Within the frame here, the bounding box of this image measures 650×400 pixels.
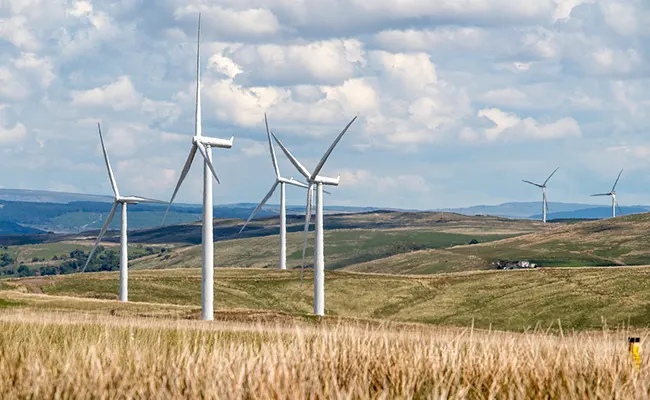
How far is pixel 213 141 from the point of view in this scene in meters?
76.9

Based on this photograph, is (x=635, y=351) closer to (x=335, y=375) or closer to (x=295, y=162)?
(x=335, y=375)

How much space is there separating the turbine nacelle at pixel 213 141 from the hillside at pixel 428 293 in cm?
1936

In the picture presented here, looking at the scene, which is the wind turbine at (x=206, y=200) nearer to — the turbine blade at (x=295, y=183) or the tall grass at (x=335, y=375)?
the turbine blade at (x=295, y=183)

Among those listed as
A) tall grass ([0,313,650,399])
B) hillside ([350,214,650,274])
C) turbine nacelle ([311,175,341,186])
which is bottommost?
hillside ([350,214,650,274])

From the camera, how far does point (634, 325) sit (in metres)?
85.2

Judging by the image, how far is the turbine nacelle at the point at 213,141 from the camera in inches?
3001

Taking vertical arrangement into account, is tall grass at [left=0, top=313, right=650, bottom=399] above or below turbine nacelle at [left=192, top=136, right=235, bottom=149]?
below

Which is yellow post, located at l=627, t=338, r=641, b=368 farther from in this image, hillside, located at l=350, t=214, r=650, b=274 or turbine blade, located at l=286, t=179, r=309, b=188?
hillside, located at l=350, t=214, r=650, b=274

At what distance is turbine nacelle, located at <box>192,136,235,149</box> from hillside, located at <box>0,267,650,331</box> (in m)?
19.4

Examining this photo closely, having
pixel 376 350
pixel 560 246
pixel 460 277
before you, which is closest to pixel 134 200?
pixel 460 277

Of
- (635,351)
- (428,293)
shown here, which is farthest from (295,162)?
(635,351)

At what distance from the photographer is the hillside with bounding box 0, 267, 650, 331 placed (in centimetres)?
9719

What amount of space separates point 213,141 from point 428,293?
46549mm

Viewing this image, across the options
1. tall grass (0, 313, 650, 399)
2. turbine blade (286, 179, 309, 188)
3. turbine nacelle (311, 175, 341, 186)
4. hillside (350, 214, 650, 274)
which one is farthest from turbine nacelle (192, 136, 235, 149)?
hillside (350, 214, 650, 274)
